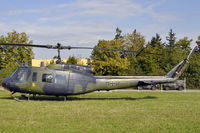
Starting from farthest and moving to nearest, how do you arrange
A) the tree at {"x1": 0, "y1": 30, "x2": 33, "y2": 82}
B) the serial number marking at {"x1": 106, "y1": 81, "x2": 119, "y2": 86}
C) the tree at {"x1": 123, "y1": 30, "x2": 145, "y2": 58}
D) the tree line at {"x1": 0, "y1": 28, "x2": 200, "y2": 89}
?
the tree at {"x1": 123, "y1": 30, "x2": 145, "y2": 58}
the tree at {"x1": 0, "y1": 30, "x2": 33, "y2": 82}
the tree line at {"x1": 0, "y1": 28, "x2": 200, "y2": 89}
the serial number marking at {"x1": 106, "y1": 81, "x2": 119, "y2": 86}

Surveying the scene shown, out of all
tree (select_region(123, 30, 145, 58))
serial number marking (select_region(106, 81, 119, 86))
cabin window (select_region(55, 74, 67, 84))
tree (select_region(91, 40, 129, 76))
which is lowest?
serial number marking (select_region(106, 81, 119, 86))

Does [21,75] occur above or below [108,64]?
below

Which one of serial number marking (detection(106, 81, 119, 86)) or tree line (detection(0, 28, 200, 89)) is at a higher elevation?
tree line (detection(0, 28, 200, 89))

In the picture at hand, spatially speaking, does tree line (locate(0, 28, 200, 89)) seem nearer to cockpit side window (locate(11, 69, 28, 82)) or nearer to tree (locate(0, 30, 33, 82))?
tree (locate(0, 30, 33, 82))

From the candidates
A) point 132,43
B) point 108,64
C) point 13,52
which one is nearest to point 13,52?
point 13,52

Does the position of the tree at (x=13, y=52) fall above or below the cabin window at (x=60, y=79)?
above

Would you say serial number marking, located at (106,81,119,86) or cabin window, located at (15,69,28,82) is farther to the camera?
serial number marking, located at (106,81,119,86)

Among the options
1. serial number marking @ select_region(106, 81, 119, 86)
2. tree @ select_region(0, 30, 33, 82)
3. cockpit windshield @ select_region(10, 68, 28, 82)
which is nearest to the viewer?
cockpit windshield @ select_region(10, 68, 28, 82)


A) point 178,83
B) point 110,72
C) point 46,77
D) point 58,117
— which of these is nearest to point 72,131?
point 58,117

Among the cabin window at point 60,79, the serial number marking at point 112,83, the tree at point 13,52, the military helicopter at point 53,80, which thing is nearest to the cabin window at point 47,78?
the military helicopter at point 53,80

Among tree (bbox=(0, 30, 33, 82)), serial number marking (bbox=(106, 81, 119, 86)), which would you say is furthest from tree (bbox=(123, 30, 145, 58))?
serial number marking (bbox=(106, 81, 119, 86))

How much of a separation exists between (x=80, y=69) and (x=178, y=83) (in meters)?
28.0

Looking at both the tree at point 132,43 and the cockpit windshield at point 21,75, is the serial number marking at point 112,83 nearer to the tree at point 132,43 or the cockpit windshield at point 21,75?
the cockpit windshield at point 21,75

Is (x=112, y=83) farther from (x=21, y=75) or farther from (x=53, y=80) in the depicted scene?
(x=21, y=75)
